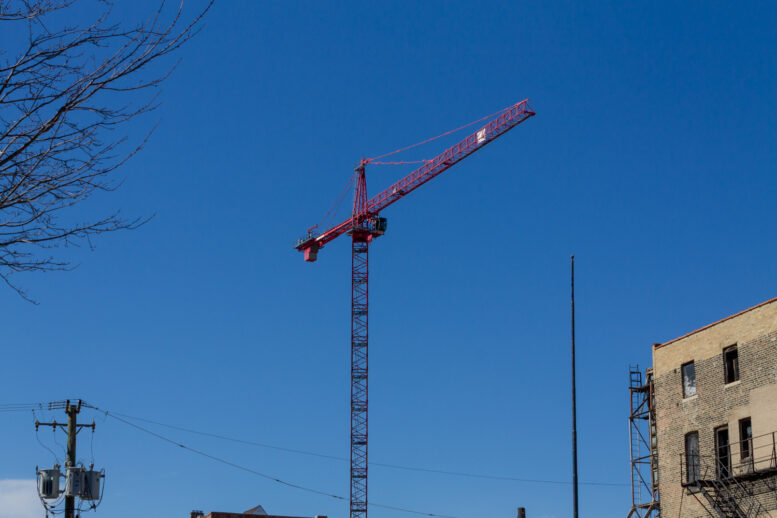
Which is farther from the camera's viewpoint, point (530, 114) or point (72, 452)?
point (530, 114)

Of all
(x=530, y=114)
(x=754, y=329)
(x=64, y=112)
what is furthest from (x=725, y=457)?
(x=530, y=114)

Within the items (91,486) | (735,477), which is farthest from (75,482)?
(735,477)

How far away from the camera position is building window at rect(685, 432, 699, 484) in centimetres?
4192

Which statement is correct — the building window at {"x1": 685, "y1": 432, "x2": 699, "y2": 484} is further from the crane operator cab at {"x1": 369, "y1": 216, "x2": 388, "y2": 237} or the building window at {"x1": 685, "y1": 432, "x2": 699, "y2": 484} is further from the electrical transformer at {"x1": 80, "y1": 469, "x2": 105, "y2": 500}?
the crane operator cab at {"x1": 369, "y1": 216, "x2": 388, "y2": 237}

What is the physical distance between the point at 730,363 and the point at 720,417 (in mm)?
2083

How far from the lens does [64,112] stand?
40.9 ft

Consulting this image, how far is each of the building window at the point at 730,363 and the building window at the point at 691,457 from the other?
2.87m

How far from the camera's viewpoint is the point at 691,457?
42.2 m

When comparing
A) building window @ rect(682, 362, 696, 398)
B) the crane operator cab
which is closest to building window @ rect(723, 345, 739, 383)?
building window @ rect(682, 362, 696, 398)

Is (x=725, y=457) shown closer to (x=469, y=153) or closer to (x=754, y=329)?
(x=754, y=329)

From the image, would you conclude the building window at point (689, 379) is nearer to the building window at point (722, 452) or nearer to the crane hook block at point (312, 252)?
the building window at point (722, 452)

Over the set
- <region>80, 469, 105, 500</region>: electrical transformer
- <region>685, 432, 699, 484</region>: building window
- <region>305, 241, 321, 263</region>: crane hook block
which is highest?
<region>305, 241, 321, 263</region>: crane hook block

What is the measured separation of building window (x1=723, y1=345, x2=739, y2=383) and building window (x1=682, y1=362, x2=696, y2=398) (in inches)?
73.8

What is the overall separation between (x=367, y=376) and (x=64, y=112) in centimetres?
11191
